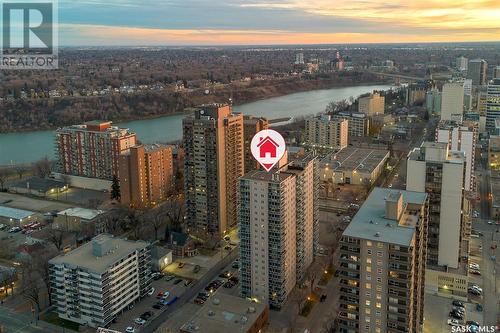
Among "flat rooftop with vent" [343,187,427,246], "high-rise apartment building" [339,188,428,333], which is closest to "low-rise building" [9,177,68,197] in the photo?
"flat rooftop with vent" [343,187,427,246]

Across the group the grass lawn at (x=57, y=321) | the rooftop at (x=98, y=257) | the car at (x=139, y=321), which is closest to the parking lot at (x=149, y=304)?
the car at (x=139, y=321)

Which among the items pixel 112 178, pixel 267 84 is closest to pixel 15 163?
pixel 112 178

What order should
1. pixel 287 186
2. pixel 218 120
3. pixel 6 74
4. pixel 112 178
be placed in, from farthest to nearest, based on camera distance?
pixel 6 74
pixel 112 178
pixel 218 120
pixel 287 186

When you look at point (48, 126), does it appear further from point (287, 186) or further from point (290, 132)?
point (287, 186)

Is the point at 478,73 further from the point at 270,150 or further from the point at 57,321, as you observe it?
the point at 57,321

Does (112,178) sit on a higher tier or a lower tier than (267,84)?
lower

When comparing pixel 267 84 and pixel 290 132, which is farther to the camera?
pixel 267 84

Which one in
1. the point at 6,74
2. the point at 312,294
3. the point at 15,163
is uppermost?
the point at 6,74
